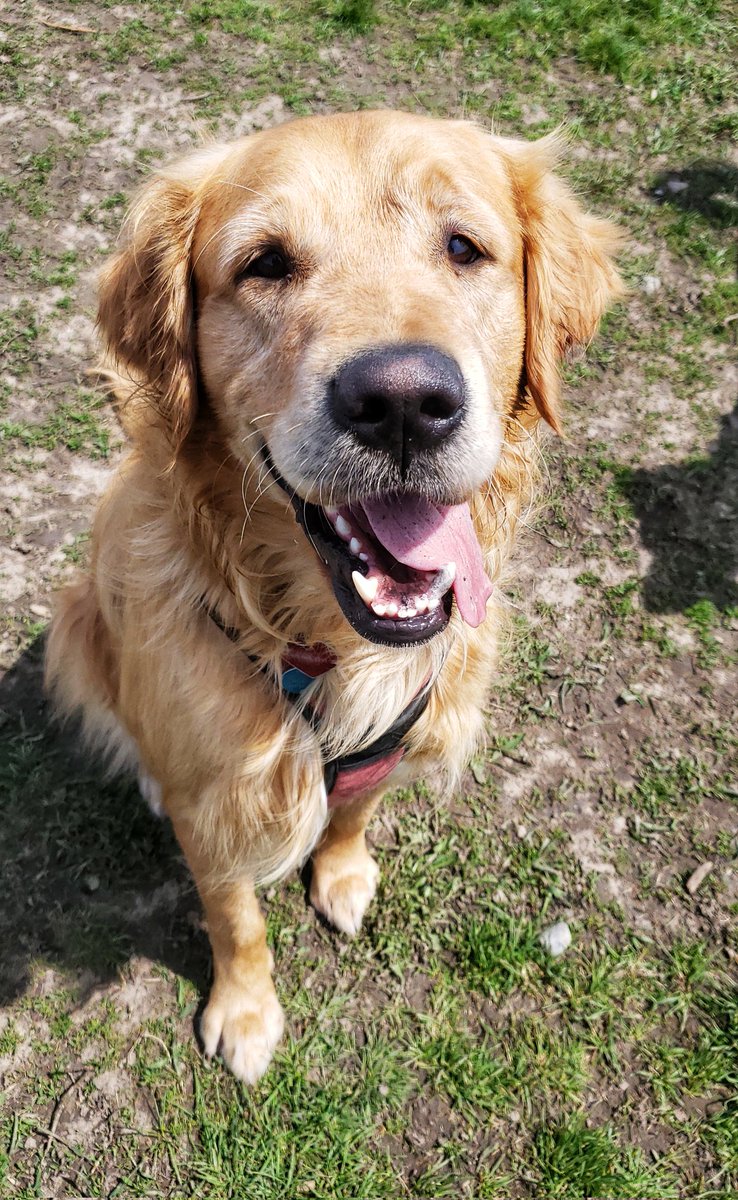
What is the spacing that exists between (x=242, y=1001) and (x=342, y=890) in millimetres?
525

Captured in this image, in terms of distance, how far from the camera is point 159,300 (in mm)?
2281

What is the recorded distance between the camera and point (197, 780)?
8.05ft

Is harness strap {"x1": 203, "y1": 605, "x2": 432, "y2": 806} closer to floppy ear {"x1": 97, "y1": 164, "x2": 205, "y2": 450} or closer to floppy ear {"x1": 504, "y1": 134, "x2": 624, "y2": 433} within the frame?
floppy ear {"x1": 97, "y1": 164, "x2": 205, "y2": 450}

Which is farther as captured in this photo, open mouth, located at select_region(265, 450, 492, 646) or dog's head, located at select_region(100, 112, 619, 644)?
open mouth, located at select_region(265, 450, 492, 646)

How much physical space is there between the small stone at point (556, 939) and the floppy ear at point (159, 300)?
7.59 feet

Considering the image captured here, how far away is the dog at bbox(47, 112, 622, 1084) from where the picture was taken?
1912 millimetres

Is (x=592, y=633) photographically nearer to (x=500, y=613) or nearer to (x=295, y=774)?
(x=500, y=613)

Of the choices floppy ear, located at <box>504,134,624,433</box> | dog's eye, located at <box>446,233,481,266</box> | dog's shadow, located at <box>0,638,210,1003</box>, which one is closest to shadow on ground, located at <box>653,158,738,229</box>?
floppy ear, located at <box>504,134,624,433</box>

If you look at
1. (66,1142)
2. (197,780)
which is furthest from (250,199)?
(66,1142)

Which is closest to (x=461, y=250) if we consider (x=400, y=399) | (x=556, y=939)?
(x=400, y=399)

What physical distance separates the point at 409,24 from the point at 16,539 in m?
4.19

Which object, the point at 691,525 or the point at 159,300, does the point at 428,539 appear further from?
the point at 691,525

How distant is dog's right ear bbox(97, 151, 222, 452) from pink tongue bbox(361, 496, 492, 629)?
582 mm

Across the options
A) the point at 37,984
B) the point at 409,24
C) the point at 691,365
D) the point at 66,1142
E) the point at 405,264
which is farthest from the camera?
the point at 409,24
